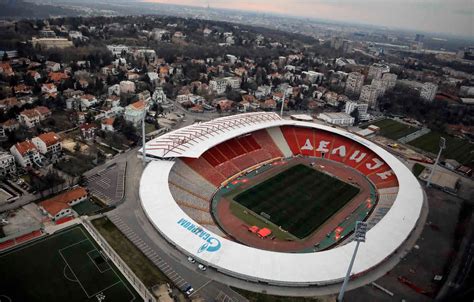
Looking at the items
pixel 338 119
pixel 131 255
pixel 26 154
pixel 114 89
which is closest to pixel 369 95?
pixel 338 119

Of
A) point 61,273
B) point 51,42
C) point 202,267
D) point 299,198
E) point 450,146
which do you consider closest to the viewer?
point 61,273

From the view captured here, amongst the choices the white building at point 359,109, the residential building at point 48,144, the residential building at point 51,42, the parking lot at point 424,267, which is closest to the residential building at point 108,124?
the residential building at point 48,144

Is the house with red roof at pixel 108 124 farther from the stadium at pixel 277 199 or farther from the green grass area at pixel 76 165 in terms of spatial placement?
the stadium at pixel 277 199

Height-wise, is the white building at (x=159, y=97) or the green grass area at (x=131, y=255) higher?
the white building at (x=159, y=97)

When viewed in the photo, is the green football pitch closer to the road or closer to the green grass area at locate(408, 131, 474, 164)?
the road

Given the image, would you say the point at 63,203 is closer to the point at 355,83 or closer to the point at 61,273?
the point at 61,273

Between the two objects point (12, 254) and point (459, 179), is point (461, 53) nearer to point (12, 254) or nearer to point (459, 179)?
point (459, 179)
